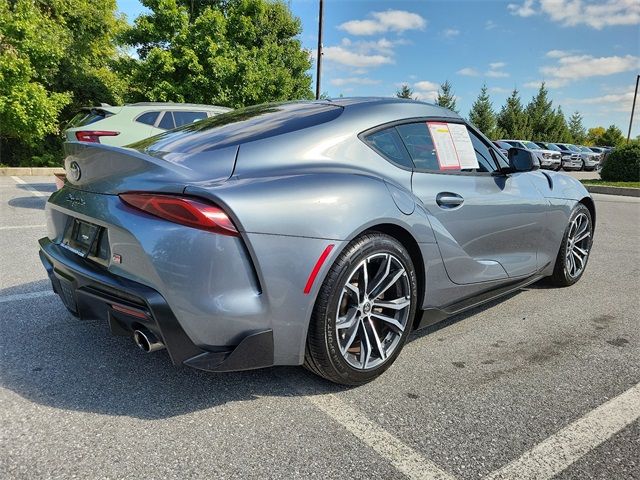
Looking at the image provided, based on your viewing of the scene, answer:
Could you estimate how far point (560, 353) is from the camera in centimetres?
302

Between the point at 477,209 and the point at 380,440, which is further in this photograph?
the point at 477,209

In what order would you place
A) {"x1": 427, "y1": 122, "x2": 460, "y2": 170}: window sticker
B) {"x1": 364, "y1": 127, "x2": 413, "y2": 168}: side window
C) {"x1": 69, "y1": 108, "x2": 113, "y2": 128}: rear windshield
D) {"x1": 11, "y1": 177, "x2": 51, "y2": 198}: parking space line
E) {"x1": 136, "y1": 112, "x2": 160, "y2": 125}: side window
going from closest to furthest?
{"x1": 364, "y1": 127, "x2": 413, "y2": 168}: side window → {"x1": 427, "y1": 122, "x2": 460, "y2": 170}: window sticker → {"x1": 69, "y1": 108, "x2": 113, "y2": 128}: rear windshield → {"x1": 136, "y1": 112, "x2": 160, "y2": 125}: side window → {"x1": 11, "y1": 177, "x2": 51, "y2": 198}: parking space line

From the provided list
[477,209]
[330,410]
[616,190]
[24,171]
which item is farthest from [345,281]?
[616,190]

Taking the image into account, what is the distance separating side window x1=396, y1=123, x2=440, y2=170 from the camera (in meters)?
2.79

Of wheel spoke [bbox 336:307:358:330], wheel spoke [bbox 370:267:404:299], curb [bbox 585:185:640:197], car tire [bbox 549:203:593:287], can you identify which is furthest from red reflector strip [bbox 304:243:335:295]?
curb [bbox 585:185:640:197]

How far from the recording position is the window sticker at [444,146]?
2973 mm

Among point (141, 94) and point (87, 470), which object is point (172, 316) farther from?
point (141, 94)

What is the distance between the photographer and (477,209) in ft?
9.81

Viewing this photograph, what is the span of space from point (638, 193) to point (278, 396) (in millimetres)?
15887

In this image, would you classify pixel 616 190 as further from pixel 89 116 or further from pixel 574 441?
pixel 574 441

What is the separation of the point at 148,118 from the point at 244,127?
537cm

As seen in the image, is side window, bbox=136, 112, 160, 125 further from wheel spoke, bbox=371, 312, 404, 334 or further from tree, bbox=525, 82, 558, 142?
tree, bbox=525, 82, 558, 142

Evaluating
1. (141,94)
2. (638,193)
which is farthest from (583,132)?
(141,94)

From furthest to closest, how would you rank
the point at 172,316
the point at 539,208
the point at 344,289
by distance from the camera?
the point at 539,208 < the point at 344,289 < the point at 172,316
